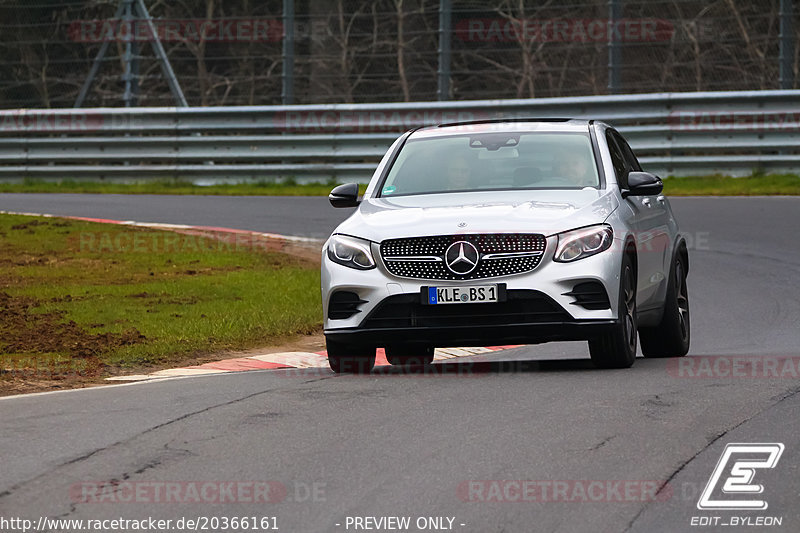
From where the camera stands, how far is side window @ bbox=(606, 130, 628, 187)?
33.2 feet

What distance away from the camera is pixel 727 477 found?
6.12m

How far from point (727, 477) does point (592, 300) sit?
2.86 m

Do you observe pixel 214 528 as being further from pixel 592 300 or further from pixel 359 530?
pixel 592 300

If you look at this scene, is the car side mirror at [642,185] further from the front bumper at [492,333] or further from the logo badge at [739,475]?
the logo badge at [739,475]

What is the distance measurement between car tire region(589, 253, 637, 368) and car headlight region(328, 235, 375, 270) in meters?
1.44

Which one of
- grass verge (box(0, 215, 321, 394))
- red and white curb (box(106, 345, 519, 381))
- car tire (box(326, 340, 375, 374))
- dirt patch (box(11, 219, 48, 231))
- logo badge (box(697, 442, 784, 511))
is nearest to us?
logo badge (box(697, 442, 784, 511))

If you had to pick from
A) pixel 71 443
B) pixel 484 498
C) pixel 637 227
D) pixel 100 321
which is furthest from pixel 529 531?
pixel 100 321

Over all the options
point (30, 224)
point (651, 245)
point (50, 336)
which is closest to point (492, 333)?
point (651, 245)

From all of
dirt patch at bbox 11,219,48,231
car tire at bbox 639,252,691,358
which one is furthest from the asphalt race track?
dirt patch at bbox 11,219,48,231

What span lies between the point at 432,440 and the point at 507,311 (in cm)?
211

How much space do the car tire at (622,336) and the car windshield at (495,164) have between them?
33.7 inches

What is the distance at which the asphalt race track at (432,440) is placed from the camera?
5707 mm

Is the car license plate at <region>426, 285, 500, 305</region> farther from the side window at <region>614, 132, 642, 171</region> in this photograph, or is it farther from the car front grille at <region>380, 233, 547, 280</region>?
the side window at <region>614, 132, 642, 171</region>
